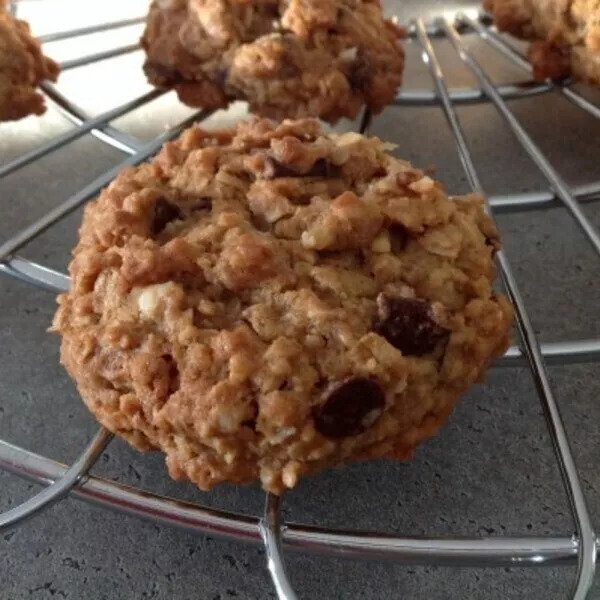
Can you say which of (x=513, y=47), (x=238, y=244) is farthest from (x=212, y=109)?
(x=513, y=47)

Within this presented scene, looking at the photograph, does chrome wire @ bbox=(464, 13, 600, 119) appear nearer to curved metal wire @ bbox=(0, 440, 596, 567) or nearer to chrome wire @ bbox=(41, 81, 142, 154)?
chrome wire @ bbox=(41, 81, 142, 154)

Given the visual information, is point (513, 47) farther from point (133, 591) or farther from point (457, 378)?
point (133, 591)

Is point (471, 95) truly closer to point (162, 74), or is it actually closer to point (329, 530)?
point (162, 74)

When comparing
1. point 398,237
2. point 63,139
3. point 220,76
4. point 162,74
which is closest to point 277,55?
point 220,76

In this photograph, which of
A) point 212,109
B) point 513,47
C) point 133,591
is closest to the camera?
point 133,591

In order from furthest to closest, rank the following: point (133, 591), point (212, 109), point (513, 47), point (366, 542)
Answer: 1. point (513, 47)
2. point (212, 109)
3. point (133, 591)
4. point (366, 542)

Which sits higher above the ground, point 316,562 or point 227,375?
point 227,375
